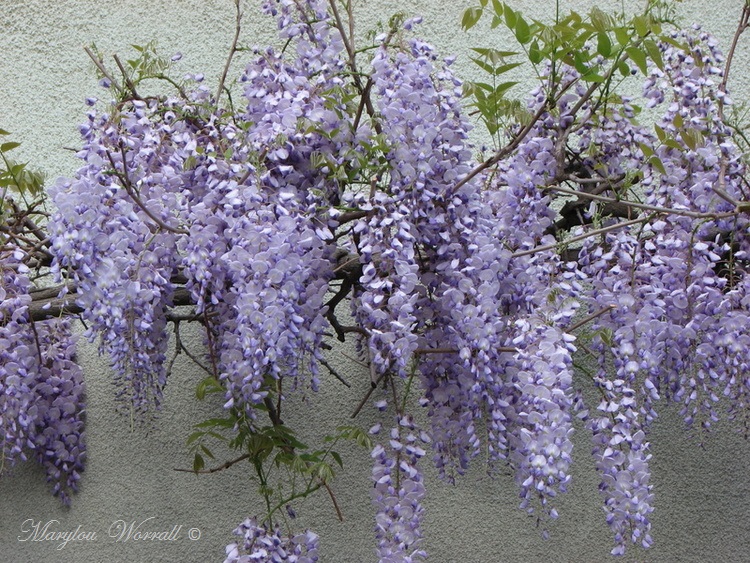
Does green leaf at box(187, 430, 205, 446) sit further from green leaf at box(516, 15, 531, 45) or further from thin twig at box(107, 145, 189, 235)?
green leaf at box(516, 15, 531, 45)

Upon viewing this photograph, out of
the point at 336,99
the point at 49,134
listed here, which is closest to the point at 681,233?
the point at 336,99

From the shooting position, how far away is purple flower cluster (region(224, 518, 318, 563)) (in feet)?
6.09

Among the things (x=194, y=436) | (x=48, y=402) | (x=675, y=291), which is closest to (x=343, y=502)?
(x=194, y=436)

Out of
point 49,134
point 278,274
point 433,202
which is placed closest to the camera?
point 278,274

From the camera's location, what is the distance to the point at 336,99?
5.57 ft

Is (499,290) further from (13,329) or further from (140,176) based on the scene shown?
(13,329)

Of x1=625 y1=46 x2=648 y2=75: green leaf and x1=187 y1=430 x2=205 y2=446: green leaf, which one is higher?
x1=625 y1=46 x2=648 y2=75: green leaf

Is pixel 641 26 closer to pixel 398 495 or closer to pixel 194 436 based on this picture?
pixel 398 495

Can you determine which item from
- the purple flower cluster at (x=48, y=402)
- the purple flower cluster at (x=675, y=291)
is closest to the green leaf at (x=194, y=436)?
the purple flower cluster at (x=48, y=402)

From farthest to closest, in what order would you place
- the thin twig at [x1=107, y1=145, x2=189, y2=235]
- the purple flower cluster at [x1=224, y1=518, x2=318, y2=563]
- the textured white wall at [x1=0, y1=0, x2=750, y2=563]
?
the textured white wall at [x1=0, y1=0, x2=750, y2=563] < the purple flower cluster at [x1=224, y1=518, x2=318, y2=563] < the thin twig at [x1=107, y1=145, x2=189, y2=235]

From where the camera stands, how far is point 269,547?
187cm

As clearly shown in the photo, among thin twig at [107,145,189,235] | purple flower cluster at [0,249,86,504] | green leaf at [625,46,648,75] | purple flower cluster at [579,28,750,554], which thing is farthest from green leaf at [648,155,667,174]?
purple flower cluster at [0,249,86,504]

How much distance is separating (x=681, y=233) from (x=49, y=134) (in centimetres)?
153

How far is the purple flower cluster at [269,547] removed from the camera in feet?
6.09
